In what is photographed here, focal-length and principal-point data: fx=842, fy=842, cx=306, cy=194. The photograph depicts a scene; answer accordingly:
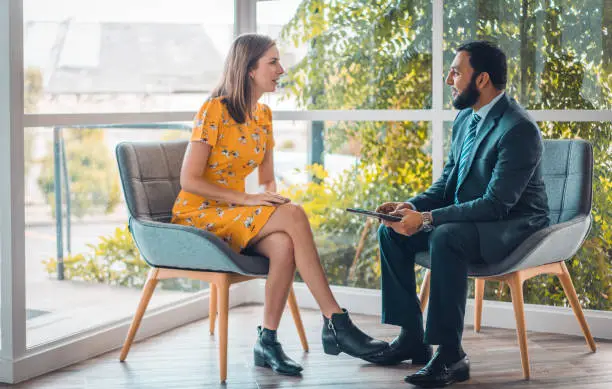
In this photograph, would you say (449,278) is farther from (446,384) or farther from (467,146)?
(467,146)

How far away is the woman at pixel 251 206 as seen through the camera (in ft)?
9.95

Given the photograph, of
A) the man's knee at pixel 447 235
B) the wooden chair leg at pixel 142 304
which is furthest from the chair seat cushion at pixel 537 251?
the wooden chair leg at pixel 142 304

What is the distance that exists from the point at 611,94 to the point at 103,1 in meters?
2.12

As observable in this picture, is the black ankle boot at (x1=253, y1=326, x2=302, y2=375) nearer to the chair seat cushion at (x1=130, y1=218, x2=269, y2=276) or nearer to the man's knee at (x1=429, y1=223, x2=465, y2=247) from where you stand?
the chair seat cushion at (x1=130, y1=218, x2=269, y2=276)

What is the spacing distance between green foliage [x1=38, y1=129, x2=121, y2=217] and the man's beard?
1.42 m

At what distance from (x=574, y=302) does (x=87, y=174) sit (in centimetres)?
199

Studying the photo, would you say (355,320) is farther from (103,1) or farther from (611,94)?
(103,1)

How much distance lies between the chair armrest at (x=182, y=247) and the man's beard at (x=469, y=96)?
3.23ft

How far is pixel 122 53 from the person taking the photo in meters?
3.52

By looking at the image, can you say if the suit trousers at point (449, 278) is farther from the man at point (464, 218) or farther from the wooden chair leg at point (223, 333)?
the wooden chair leg at point (223, 333)

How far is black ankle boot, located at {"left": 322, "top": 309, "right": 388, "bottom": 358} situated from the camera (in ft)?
9.91

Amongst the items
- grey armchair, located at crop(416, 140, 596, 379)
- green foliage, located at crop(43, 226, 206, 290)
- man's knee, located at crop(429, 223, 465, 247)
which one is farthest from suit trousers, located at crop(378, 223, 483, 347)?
green foliage, located at crop(43, 226, 206, 290)

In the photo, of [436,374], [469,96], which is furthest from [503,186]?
[436,374]

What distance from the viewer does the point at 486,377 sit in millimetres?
2992
